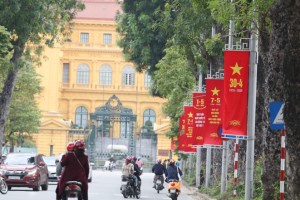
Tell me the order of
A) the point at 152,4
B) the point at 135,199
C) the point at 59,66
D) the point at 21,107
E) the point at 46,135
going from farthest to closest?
the point at 59,66 < the point at 46,135 < the point at 21,107 < the point at 152,4 < the point at 135,199

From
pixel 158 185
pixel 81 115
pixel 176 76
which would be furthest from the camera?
pixel 81 115

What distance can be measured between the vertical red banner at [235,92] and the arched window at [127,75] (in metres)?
123

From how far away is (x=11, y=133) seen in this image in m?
91.4

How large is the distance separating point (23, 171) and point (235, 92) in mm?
16507

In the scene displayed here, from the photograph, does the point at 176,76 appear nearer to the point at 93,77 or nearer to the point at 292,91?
the point at 292,91

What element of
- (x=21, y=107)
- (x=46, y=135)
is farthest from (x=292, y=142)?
(x=46, y=135)

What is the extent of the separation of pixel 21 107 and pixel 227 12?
6295 centimetres

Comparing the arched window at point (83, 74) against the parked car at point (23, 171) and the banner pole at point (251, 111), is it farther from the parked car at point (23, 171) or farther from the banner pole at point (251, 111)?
the banner pole at point (251, 111)


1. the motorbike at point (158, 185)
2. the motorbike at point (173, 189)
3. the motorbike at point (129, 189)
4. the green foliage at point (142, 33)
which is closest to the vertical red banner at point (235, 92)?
the motorbike at point (173, 189)

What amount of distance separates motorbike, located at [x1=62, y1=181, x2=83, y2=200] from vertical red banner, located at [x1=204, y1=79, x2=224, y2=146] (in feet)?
51.1

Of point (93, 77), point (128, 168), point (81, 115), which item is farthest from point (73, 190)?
point (93, 77)

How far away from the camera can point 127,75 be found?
152250mm

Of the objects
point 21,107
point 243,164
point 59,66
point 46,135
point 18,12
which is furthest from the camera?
point 59,66

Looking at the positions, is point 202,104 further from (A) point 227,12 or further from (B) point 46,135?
(B) point 46,135
